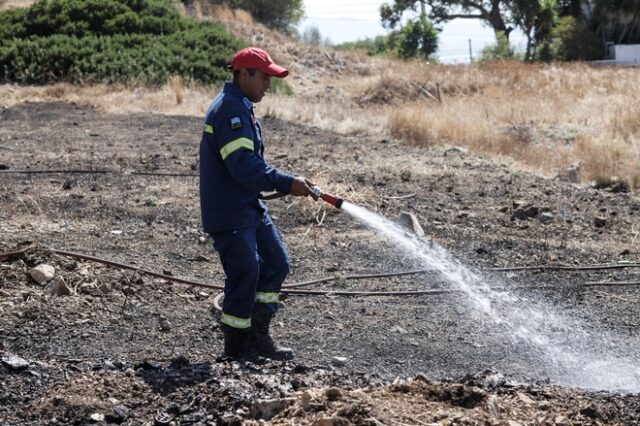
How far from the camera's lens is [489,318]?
7086mm

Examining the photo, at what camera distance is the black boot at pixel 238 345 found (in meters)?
5.62

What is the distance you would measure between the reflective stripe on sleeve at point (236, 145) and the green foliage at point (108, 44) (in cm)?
1843

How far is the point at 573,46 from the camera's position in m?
45.9

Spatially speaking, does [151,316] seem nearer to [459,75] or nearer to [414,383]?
[414,383]

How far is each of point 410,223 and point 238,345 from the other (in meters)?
4.19

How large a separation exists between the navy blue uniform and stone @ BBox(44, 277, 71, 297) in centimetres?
184

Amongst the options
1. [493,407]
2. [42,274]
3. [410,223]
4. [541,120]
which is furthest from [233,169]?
[541,120]

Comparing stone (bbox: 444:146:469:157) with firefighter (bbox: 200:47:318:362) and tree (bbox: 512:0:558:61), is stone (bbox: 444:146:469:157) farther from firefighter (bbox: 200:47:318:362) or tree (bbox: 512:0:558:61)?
tree (bbox: 512:0:558:61)

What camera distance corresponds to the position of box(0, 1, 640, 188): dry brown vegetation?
15609 millimetres

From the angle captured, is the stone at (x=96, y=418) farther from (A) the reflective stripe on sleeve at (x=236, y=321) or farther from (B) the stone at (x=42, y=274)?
(B) the stone at (x=42, y=274)

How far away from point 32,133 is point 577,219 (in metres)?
9.27

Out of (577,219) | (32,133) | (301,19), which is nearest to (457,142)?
(577,219)

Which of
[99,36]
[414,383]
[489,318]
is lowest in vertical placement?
[489,318]

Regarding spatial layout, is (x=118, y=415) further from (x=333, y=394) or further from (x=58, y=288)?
(x=58, y=288)
